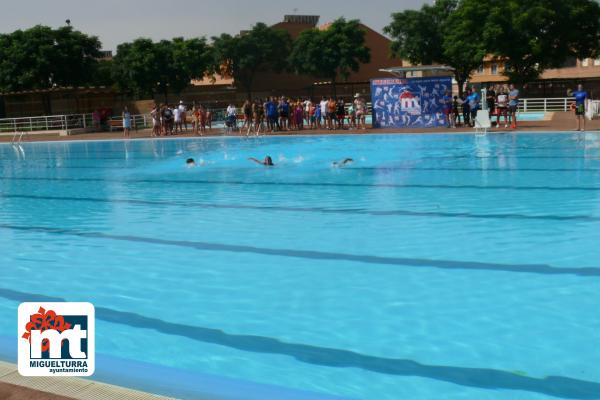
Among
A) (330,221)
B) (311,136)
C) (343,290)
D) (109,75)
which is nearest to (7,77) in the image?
(109,75)

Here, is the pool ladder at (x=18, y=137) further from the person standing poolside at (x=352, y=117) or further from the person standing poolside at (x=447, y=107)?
the person standing poolside at (x=447, y=107)

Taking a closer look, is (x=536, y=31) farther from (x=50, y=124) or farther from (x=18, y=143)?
(x=18, y=143)

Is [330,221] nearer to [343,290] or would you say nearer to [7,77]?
[343,290]

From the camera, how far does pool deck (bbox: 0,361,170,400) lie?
3.34 m

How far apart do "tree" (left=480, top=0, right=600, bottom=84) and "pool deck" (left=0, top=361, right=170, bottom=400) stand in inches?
1665

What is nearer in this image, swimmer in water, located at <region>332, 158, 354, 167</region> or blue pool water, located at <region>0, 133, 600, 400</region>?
blue pool water, located at <region>0, 133, 600, 400</region>

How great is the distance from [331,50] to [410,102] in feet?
117

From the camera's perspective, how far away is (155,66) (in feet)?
168

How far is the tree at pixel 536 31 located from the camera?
1652 inches

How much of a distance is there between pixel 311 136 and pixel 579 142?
972 centimetres

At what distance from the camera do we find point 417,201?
33.4 ft

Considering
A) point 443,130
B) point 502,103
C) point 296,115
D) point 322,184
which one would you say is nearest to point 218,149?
point 296,115

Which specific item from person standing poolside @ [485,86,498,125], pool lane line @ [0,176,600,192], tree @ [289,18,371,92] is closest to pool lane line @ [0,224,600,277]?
pool lane line @ [0,176,600,192]

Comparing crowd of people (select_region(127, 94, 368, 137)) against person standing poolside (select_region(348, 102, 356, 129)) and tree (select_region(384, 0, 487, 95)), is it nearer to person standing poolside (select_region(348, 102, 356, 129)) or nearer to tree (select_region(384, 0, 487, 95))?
person standing poolside (select_region(348, 102, 356, 129))
